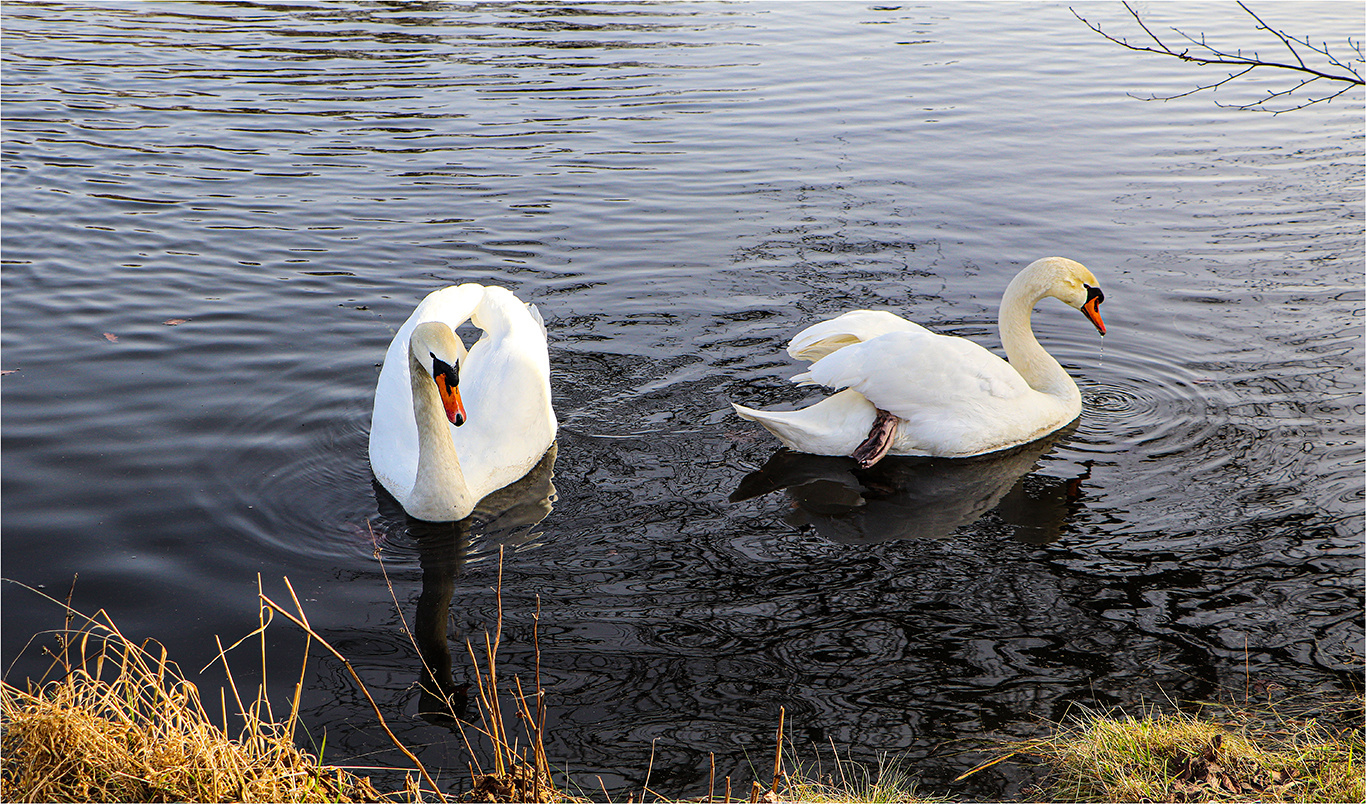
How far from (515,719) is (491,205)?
8.00 m

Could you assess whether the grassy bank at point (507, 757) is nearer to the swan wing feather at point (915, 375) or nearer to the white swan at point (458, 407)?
the white swan at point (458, 407)

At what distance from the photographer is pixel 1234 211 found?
11562mm

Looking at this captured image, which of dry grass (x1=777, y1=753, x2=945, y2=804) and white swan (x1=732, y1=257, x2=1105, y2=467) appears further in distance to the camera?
white swan (x1=732, y1=257, x2=1105, y2=467)

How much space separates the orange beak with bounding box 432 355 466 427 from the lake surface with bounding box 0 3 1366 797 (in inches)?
30.7

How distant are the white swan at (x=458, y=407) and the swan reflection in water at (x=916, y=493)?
1302 millimetres

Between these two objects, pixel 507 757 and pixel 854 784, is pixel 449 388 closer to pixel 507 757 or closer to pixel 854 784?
pixel 507 757


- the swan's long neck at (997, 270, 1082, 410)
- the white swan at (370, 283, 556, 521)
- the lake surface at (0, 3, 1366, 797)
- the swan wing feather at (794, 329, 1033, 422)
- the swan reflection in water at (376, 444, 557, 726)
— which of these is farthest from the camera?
the swan's long neck at (997, 270, 1082, 410)

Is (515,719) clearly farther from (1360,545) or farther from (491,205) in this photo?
(491,205)

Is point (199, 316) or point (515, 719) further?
point (199, 316)

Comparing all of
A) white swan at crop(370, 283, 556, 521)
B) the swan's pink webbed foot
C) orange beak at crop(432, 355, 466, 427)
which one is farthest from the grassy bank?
the swan's pink webbed foot

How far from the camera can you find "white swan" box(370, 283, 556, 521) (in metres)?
5.54

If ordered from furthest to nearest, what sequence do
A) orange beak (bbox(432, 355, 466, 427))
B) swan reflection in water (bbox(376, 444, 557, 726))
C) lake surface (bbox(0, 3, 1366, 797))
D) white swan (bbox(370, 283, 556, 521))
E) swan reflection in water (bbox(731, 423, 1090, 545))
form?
1. swan reflection in water (bbox(731, 423, 1090, 545))
2. white swan (bbox(370, 283, 556, 521))
3. orange beak (bbox(432, 355, 466, 427))
4. lake surface (bbox(0, 3, 1366, 797))
5. swan reflection in water (bbox(376, 444, 557, 726))

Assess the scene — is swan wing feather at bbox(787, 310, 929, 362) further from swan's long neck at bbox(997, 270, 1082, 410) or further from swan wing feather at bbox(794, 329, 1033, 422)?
swan's long neck at bbox(997, 270, 1082, 410)

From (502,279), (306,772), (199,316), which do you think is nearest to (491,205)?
(502,279)
